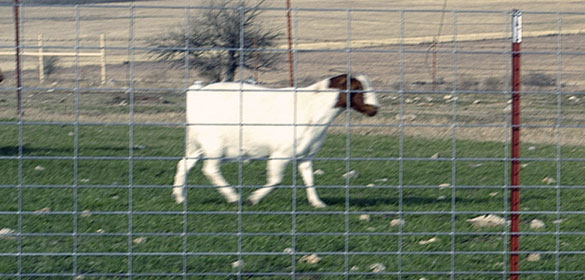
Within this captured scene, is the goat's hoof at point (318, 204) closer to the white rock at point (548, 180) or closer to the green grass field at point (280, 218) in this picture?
the green grass field at point (280, 218)

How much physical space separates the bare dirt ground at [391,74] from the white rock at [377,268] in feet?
2.60

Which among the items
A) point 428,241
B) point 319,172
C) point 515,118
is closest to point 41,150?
point 319,172

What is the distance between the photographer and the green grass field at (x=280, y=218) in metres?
5.59

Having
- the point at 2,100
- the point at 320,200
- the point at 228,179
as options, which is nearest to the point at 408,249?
the point at 320,200

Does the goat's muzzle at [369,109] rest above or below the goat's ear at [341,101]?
below

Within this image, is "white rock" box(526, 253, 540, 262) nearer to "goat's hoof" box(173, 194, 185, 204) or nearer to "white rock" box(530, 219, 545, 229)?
"white rock" box(530, 219, 545, 229)

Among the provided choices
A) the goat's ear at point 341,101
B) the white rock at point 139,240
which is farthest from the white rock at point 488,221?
the white rock at point 139,240

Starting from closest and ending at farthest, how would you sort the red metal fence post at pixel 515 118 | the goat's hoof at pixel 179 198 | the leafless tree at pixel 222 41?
the red metal fence post at pixel 515 118 → the goat's hoof at pixel 179 198 → the leafless tree at pixel 222 41

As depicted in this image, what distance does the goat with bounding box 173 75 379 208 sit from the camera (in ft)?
28.1

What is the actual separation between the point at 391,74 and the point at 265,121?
19.4m

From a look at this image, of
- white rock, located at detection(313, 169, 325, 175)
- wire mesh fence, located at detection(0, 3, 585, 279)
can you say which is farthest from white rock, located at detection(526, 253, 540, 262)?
white rock, located at detection(313, 169, 325, 175)

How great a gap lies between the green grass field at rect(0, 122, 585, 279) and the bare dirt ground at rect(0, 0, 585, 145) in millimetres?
614

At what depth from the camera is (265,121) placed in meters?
8.65

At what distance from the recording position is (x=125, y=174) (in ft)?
33.0
